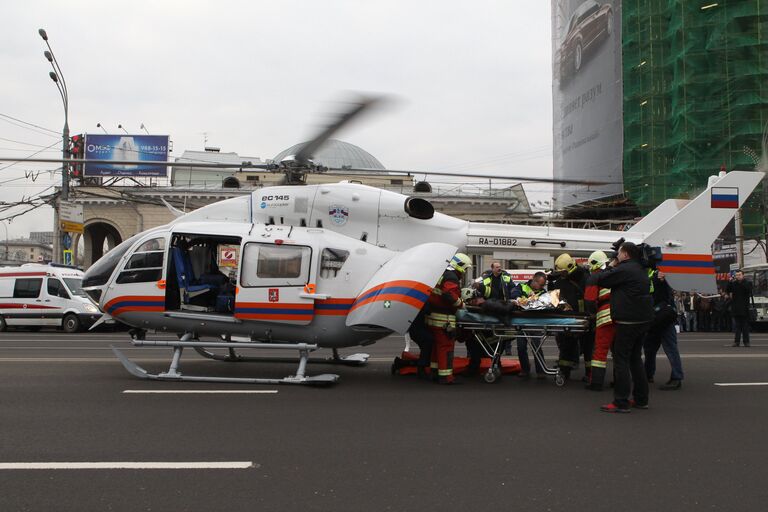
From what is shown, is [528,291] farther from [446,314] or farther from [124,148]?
[124,148]

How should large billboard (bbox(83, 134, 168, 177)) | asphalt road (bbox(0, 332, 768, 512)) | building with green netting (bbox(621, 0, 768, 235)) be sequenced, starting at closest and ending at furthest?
1. asphalt road (bbox(0, 332, 768, 512))
2. building with green netting (bbox(621, 0, 768, 235))
3. large billboard (bbox(83, 134, 168, 177))

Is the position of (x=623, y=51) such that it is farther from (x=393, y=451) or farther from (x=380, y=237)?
(x=393, y=451)

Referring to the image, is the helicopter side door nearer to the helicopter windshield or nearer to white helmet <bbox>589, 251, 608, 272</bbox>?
the helicopter windshield

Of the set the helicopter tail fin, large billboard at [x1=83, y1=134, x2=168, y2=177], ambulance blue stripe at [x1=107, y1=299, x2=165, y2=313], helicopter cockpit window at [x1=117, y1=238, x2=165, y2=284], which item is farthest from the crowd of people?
large billboard at [x1=83, y1=134, x2=168, y2=177]

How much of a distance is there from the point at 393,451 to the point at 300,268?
4116mm

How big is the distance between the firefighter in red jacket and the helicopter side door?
66.4 inches

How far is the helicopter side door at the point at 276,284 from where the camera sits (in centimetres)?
895

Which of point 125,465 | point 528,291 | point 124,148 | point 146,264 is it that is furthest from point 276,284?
point 124,148

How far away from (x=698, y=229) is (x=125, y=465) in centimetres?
857

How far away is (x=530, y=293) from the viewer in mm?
9648

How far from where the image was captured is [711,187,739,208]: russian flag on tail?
9820mm

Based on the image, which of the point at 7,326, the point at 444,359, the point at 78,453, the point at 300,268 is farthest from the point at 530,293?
the point at 7,326

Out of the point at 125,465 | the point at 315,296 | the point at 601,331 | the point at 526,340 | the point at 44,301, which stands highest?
the point at 315,296

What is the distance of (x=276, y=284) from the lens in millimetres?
9016
